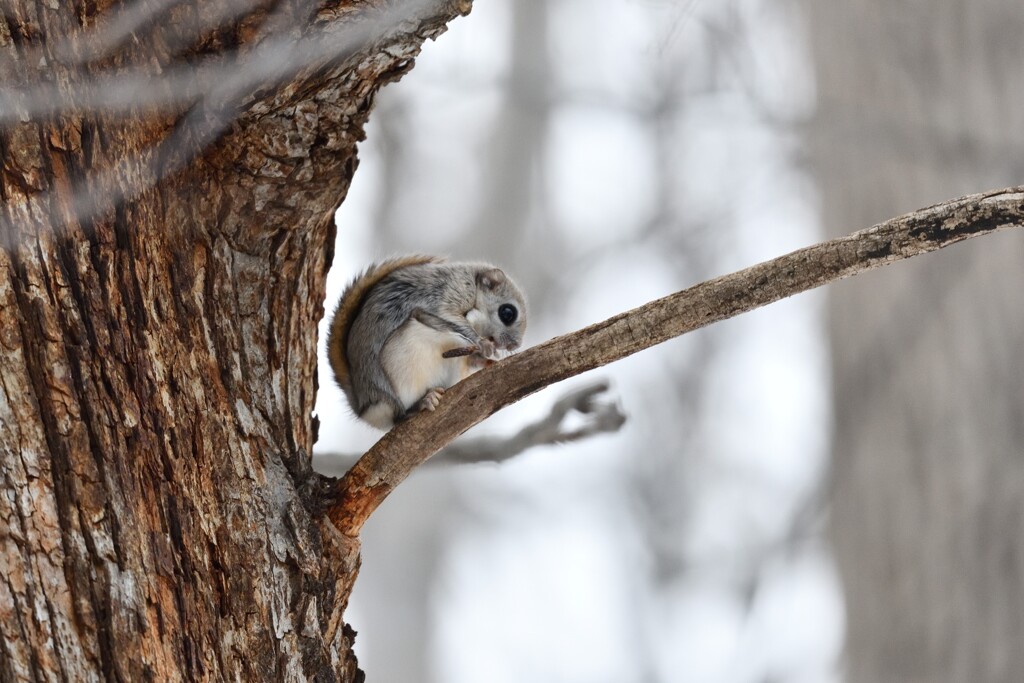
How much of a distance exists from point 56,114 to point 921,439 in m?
2.14

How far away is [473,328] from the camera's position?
87.0 inches

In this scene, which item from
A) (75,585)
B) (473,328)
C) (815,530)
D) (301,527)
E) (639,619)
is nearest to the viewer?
(75,585)

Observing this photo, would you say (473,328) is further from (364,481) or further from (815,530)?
(815,530)

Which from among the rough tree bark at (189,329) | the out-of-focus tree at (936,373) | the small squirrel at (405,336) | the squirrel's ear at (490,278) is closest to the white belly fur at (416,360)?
the small squirrel at (405,336)

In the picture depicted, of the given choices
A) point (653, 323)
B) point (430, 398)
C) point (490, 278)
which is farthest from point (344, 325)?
point (653, 323)

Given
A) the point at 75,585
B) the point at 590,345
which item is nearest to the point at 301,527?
the point at 75,585

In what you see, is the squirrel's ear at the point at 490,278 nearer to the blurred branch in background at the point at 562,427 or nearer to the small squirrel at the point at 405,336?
the small squirrel at the point at 405,336

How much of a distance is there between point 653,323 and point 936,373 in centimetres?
154

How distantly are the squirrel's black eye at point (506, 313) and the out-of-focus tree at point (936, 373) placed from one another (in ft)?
3.15

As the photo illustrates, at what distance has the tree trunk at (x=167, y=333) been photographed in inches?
42.0

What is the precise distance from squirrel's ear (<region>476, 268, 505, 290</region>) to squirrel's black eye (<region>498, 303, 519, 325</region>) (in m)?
0.05

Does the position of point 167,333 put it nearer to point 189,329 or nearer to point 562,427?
point 189,329

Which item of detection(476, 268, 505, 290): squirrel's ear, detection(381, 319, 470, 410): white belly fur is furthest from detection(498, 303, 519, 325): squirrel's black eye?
detection(381, 319, 470, 410): white belly fur

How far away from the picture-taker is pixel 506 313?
2322mm
